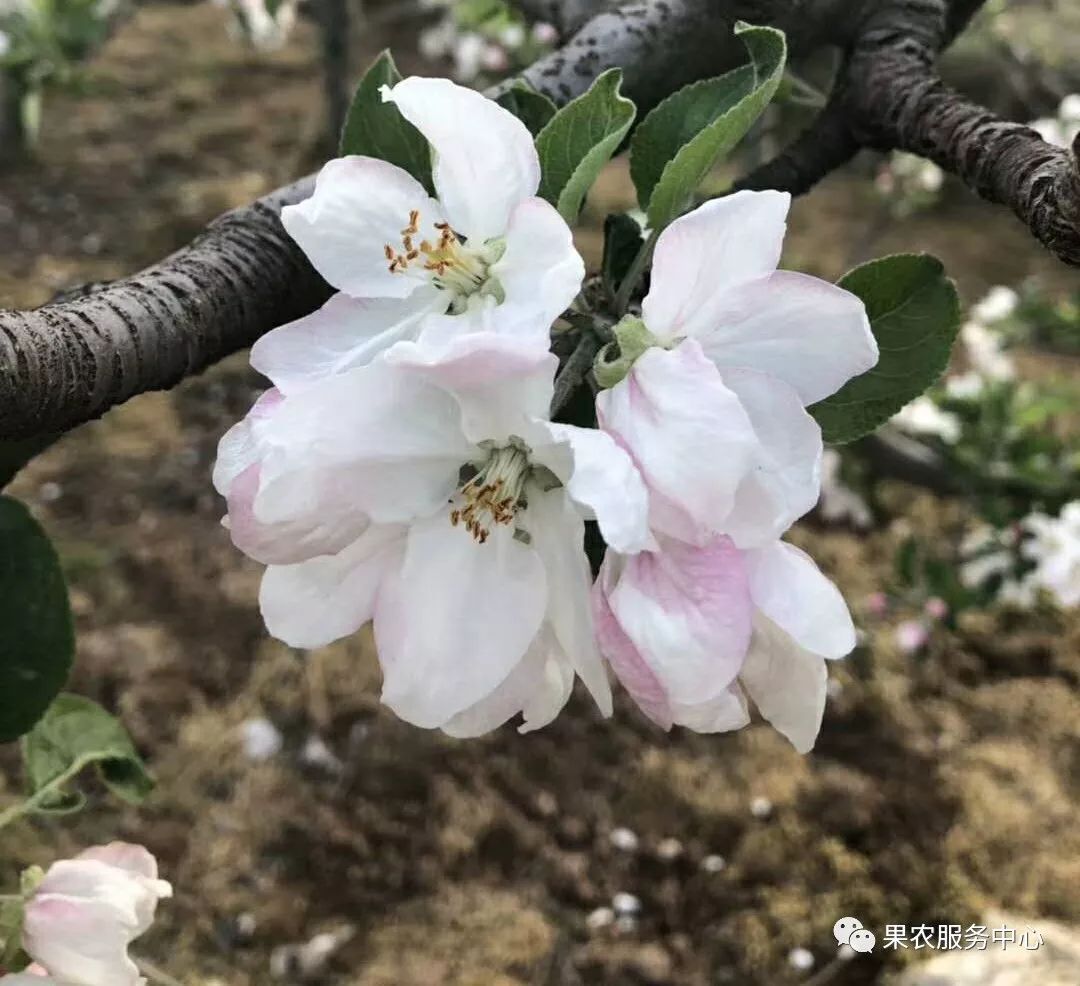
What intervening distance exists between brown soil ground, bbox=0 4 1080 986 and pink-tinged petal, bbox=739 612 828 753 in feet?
2.82

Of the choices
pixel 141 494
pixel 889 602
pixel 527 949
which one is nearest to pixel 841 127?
pixel 527 949

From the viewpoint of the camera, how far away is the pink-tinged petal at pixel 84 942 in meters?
0.43

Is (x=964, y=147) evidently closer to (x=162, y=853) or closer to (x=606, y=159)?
(x=606, y=159)

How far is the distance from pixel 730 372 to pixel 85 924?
349 mm

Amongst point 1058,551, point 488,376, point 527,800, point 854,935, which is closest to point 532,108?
point 488,376

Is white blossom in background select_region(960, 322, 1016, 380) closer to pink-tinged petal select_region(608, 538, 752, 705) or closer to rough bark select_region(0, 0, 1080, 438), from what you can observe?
rough bark select_region(0, 0, 1080, 438)

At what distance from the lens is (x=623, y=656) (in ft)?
0.85

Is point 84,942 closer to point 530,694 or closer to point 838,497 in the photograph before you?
point 530,694

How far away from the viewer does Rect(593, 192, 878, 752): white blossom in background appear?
0.25 meters

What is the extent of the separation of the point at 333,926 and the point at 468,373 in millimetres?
999

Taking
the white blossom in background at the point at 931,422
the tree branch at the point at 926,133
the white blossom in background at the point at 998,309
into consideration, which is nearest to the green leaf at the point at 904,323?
the tree branch at the point at 926,133

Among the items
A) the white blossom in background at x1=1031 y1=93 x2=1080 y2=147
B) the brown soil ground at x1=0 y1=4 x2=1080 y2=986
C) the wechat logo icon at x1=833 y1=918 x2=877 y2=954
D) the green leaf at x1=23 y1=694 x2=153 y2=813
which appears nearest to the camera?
the green leaf at x1=23 y1=694 x2=153 y2=813

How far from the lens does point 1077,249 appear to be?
0.27 metres

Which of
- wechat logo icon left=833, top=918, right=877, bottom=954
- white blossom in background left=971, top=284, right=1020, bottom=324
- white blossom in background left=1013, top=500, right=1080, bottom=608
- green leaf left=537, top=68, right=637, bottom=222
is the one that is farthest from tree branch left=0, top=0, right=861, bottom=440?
white blossom in background left=971, top=284, right=1020, bottom=324
